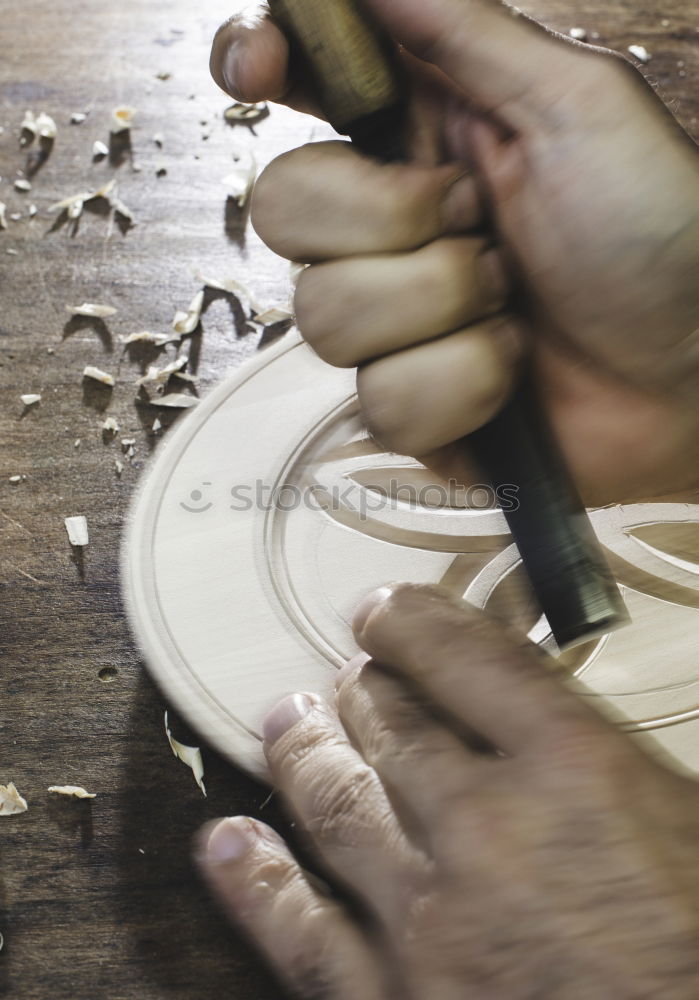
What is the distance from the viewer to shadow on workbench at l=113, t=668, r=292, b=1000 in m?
0.47

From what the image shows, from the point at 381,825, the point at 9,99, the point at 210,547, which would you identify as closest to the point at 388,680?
the point at 381,825

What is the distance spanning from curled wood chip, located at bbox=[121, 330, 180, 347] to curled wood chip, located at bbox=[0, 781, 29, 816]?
0.43 meters

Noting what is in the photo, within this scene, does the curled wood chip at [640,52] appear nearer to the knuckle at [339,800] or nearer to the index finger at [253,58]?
the index finger at [253,58]

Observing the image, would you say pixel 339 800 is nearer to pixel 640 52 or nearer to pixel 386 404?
pixel 386 404

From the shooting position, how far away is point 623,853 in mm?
410

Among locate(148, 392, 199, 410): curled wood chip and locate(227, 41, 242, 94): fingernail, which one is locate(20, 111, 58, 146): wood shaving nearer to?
locate(148, 392, 199, 410): curled wood chip

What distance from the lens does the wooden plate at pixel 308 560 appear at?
0.59 metres

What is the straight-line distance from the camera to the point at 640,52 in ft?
3.93

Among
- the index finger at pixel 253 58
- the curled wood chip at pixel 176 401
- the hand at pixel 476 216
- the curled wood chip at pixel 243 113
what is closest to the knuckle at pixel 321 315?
the hand at pixel 476 216

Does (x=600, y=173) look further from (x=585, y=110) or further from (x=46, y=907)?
(x=46, y=907)

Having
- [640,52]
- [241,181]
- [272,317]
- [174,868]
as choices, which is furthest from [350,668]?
[640,52]

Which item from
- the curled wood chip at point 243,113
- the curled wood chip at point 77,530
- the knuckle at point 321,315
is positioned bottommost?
the curled wood chip at point 77,530

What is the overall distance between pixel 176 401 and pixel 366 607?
292mm

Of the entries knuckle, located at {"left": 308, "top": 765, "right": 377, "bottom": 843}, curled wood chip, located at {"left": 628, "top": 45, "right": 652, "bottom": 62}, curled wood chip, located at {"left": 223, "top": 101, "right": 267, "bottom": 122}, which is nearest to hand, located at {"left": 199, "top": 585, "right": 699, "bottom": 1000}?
knuckle, located at {"left": 308, "top": 765, "right": 377, "bottom": 843}
